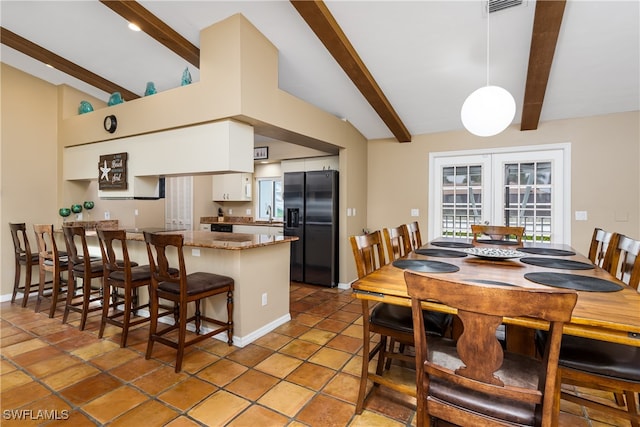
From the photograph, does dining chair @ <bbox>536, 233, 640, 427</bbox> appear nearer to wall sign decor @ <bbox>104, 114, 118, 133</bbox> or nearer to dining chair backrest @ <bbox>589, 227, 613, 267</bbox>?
dining chair backrest @ <bbox>589, 227, 613, 267</bbox>

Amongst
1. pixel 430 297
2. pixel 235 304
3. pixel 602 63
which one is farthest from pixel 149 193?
pixel 602 63

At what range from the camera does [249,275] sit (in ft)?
9.25

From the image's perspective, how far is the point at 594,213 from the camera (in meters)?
3.68

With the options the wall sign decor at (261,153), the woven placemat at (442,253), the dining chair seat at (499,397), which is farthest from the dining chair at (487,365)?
the wall sign decor at (261,153)

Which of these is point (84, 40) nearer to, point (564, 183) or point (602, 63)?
point (602, 63)

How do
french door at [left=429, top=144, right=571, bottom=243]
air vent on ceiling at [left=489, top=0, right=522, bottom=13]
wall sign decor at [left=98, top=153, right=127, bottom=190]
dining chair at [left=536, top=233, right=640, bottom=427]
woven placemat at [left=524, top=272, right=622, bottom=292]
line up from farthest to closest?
french door at [left=429, top=144, right=571, bottom=243] < wall sign decor at [left=98, top=153, right=127, bottom=190] < air vent on ceiling at [left=489, top=0, right=522, bottom=13] < woven placemat at [left=524, top=272, right=622, bottom=292] < dining chair at [left=536, top=233, right=640, bottom=427]

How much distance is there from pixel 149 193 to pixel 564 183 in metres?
5.17

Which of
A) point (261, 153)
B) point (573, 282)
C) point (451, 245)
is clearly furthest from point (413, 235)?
point (261, 153)

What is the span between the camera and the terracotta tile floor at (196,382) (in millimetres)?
1805

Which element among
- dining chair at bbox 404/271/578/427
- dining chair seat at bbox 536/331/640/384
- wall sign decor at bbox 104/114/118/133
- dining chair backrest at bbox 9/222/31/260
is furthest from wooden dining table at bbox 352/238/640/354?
dining chair backrest at bbox 9/222/31/260

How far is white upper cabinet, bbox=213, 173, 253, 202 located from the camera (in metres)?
6.20

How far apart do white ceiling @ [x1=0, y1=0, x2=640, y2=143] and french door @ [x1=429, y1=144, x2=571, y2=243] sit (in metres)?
0.55

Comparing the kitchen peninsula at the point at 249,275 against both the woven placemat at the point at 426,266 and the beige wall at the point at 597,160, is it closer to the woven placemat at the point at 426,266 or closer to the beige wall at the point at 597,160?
the woven placemat at the point at 426,266

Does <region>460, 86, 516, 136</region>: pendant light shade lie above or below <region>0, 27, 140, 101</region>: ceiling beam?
below
